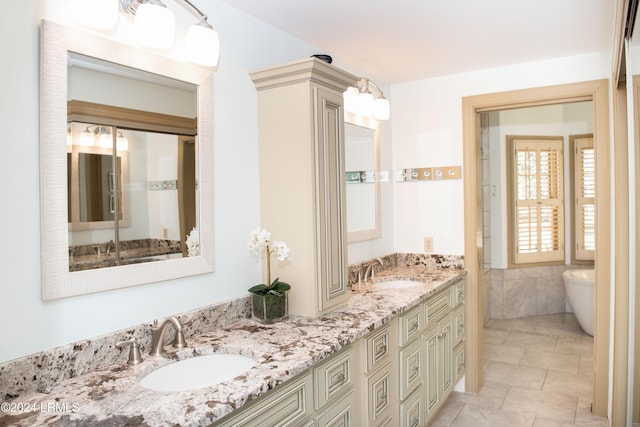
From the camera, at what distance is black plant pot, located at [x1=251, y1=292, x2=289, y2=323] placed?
6.38 ft

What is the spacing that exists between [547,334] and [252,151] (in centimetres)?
389

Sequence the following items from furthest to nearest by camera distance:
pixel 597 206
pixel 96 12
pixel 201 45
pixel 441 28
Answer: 1. pixel 597 206
2. pixel 441 28
3. pixel 201 45
4. pixel 96 12

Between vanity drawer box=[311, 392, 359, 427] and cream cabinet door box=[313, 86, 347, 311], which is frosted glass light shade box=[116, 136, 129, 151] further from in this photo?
vanity drawer box=[311, 392, 359, 427]

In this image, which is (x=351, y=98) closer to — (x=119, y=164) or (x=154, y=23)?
(x=154, y=23)

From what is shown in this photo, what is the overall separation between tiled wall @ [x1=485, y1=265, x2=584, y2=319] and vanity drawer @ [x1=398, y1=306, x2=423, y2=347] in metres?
2.95

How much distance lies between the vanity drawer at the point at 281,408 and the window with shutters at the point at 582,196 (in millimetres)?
4734

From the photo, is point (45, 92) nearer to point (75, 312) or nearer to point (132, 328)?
point (75, 312)

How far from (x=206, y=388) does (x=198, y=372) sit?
331 millimetres

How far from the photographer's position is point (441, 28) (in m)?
2.38

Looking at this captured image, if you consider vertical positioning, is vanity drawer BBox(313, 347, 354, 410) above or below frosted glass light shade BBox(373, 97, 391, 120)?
below

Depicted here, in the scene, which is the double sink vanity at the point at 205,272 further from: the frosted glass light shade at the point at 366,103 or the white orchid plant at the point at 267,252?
the frosted glass light shade at the point at 366,103

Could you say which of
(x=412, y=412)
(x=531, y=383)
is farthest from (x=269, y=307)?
(x=531, y=383)

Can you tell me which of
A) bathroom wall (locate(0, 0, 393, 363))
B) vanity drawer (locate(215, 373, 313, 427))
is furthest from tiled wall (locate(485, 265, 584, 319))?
vanity drawer (locate(215, 373, 313, 427))

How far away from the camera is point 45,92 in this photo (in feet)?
4.47
